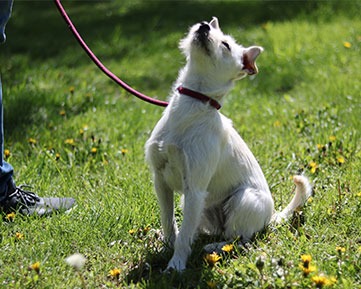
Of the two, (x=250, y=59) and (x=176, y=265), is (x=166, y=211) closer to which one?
(x=176, y=265)

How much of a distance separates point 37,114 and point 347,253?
335cm

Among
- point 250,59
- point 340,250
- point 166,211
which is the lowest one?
point 166,211

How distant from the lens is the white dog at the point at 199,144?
10.2 feet

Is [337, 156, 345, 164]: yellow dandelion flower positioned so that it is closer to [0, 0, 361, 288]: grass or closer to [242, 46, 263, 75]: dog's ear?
[0, 0, 361, 288]: grass

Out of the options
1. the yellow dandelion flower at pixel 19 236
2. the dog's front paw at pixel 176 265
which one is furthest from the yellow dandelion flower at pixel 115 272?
the yellow dandelion flower at pixel 19 236

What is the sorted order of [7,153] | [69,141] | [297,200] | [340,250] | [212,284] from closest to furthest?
[212,284], [340,250], [297,200], [7,153], [69,141]

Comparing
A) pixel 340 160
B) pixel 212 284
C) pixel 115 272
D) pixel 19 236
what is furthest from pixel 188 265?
pixel 340 160

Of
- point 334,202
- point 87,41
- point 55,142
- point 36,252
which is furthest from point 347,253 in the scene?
point 87,41

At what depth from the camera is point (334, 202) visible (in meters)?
3.74

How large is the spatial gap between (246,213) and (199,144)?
22.1 inches

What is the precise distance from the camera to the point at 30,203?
3730mm

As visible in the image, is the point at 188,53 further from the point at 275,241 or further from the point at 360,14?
the point at 360,14

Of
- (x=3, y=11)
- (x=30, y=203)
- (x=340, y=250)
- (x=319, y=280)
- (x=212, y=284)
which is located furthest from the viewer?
(x=30, y=203)

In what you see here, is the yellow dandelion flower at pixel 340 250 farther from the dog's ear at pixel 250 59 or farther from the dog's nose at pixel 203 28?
the dog's nose at pixel 203 28
